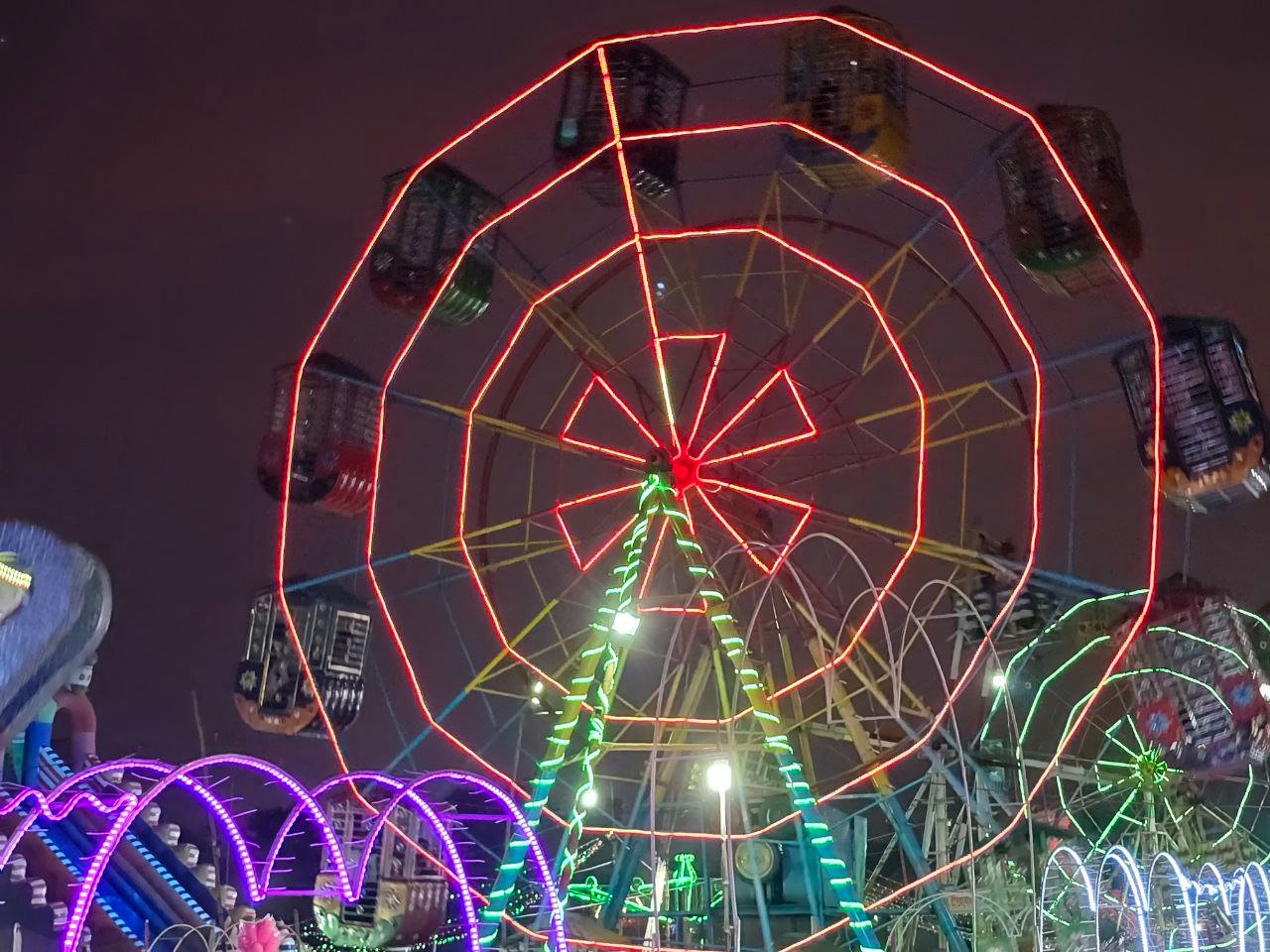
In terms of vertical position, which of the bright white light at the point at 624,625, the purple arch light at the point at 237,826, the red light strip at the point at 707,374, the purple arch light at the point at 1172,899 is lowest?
the purple arch light at the point at 1172,899

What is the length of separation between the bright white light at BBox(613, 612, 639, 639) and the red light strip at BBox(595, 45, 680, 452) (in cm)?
188

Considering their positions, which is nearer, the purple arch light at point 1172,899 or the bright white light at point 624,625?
the purple arch light at point 1172,899

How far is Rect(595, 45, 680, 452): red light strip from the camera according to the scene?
10.6 metres

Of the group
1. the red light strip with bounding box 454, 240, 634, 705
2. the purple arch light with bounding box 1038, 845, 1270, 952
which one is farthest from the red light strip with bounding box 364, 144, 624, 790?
the purple arch light with bounding box 1038, 845, 1270, 952

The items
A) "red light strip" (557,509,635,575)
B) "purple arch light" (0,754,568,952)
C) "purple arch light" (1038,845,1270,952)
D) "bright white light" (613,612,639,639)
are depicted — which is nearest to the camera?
"purple arch light" (0,754,568,952)

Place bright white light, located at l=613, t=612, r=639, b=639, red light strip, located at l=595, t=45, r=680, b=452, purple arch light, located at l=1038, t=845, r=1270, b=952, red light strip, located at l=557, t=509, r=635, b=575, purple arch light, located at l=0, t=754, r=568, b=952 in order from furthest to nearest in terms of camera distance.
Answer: red light strip, located at l=557, t=509, r=635, b=575, red light strip, located at l=595, t=45, r=680, b=452, bright white light, located at l=613, t=612, r=639, b=639, purple arch light, located at l=1038, t=845, r=1270, b=952, purple arch light, located at l=0, t=754, r=568, b=952

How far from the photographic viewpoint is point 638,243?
11086mm

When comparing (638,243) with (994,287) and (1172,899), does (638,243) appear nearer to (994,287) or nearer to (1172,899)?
(994,287)

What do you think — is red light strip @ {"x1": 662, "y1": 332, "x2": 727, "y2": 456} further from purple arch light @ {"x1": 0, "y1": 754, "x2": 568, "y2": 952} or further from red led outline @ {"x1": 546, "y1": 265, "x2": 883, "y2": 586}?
purple arch light @ {"x1": 0, "y1": 754, "x2": 568, "y2": 952}

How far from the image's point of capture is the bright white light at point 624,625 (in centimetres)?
927

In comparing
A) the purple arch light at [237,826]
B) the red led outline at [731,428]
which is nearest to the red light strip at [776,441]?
the red led outline at [731,428]

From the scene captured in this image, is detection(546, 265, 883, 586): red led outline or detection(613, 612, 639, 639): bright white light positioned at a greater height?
detection(546, 265, 883, 586): red led outline

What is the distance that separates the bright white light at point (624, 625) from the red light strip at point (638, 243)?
188 cm

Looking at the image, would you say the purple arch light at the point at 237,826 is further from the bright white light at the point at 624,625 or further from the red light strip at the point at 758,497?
the red light strip at the point at 758,497
